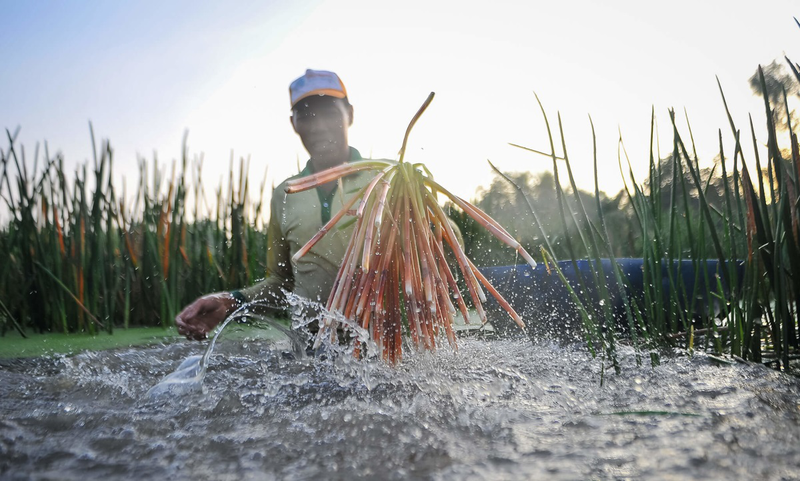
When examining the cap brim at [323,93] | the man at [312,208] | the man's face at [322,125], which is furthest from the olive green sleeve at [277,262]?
the cap brim at [323,93]

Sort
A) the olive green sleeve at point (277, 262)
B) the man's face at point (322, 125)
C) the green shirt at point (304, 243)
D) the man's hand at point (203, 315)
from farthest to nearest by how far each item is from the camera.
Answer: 1. the man's face at point (322, 125)
2. the olive green sleeve at point (277, 262)
3. the green shirt at point (304, 243)
4. the man's hand at point (203, 315)

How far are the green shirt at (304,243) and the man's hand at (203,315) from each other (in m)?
0.16

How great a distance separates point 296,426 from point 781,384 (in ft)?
2.89

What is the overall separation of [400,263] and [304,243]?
1.10 m

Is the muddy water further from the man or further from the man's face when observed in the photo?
the man's face

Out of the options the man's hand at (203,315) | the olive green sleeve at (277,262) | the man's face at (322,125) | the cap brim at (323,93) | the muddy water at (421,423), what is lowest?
the muddy water at (421,423)

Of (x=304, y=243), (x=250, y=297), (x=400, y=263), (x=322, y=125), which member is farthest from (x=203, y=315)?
(x=322, y=125)

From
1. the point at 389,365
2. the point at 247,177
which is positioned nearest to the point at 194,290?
the point at 247,177

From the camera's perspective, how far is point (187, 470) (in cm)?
73

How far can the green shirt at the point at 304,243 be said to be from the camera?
2111 mm

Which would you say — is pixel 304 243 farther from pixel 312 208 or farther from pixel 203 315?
pixel 203 315

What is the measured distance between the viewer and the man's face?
2.36 metres

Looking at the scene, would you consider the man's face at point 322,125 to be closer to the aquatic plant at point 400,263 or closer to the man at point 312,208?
the man at point 312,208

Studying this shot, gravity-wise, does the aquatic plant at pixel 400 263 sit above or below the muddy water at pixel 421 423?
above
